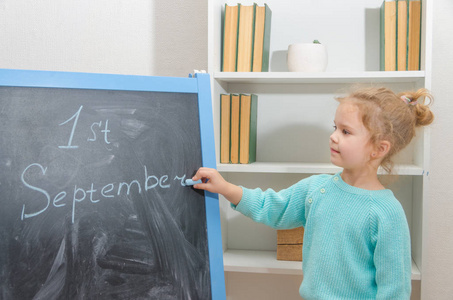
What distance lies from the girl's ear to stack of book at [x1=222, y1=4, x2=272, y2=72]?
547 mm

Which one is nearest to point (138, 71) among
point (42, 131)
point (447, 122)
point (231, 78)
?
point (231, 78)

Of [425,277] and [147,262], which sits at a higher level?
[147,262]

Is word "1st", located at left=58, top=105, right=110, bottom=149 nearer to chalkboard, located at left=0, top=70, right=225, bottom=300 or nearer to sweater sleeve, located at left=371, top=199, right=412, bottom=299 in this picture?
chalkboard, located at left=0, top=70, right=225, bottom=300

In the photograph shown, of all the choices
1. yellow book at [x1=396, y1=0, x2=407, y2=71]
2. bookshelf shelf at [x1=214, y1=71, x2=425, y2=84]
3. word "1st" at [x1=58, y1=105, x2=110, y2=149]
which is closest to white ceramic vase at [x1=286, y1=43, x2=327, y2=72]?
bookshelf shelf at [x1=214, y1=71, x2=425, y2=84]

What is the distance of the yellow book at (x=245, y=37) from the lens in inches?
62.7

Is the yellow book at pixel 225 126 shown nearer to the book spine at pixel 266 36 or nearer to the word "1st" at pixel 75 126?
the book spine at pixel 266 36

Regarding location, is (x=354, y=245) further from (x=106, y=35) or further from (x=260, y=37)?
(x=106, y=35)

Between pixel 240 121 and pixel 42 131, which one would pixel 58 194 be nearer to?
pixel 42 131

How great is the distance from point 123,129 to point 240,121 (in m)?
0.62

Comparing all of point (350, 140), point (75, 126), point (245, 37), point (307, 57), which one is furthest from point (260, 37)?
point (75, 126)

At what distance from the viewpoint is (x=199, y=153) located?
1.18 meters

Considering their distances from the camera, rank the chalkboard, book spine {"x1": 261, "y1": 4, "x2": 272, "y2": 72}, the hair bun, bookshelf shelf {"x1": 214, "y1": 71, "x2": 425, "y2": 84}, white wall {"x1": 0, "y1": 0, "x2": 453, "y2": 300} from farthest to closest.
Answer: white wall {"x1": 0, "y1": 0, "x2": 453, "y2": 300} < book spine {"x1": 261, "y1": 4, "x2": 272, "y2": 72} < bookshelf shelf {"x1": 214, "y1": 71, "x2": 425, "y2": 84} < the hair bun < the chalkboard

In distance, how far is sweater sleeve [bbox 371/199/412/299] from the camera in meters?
1.18

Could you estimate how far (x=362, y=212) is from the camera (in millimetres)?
1226
